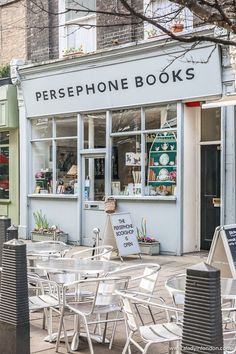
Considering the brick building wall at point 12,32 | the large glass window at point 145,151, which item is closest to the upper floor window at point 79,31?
the brick building wall at point 12,32

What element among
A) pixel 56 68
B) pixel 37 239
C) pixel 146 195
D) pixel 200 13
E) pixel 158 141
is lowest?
pixel 37 239

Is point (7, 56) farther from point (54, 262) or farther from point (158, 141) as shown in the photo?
point (54, 262)

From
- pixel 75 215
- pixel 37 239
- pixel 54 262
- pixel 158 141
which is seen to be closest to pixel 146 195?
pixel 158 141

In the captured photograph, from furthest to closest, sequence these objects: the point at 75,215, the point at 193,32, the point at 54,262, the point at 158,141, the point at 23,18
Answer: the point at 23,18
the point at 75,215
the point at 158,141
the point at 193,32
the point at 54,262

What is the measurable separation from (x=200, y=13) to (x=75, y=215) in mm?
9453

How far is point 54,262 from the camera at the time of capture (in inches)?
256

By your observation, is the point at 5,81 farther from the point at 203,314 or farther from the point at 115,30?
the point at 203,314

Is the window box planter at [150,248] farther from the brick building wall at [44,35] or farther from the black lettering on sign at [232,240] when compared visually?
the brick building wall at [44,35]

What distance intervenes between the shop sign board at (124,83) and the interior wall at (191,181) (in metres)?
0.63

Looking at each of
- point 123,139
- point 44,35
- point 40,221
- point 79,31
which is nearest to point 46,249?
point 123,139

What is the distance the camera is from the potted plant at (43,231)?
46.8 ft

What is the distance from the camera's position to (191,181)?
12.4m

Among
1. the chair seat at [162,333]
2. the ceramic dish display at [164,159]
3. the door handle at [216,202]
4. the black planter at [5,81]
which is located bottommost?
the chair seat at [162,333]

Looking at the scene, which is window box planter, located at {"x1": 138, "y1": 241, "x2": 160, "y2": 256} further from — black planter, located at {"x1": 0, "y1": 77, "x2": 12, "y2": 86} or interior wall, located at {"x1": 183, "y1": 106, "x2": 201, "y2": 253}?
black planter, located at {"x1": 0, "y1": 77, "x2": 12, "y2": 86}
